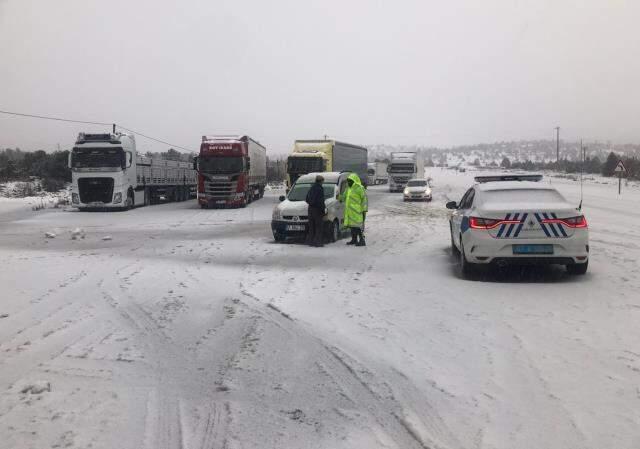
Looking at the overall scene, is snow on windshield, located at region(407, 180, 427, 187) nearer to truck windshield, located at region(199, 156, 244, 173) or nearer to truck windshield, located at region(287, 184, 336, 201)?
truck windshield, located at region(199, 156, 244, 173)

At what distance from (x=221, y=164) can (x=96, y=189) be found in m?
6.33

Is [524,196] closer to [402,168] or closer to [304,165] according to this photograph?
[304,165]

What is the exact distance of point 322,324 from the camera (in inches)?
276

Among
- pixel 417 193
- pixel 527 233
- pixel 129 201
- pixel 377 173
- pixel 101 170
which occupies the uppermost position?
pixel 101 170

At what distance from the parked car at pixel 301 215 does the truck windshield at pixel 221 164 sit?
565 inches

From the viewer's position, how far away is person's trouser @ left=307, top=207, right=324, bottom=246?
15.2 metres

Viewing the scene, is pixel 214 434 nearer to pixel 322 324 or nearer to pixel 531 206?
pixel 322 324

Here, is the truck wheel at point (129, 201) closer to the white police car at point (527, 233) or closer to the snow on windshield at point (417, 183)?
the snow on windshield at point (417, 183)

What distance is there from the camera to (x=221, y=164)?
3092 cm

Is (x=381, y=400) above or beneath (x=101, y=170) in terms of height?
beneath

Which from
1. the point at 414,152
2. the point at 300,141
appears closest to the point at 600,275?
the point at 300,141

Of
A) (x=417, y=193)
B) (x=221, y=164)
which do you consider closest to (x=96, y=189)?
(x=221, y=164)

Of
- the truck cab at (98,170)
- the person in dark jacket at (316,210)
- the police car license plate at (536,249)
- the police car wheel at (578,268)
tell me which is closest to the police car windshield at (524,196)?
the police car license plate at (536,249)

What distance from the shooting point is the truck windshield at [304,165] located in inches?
1336
